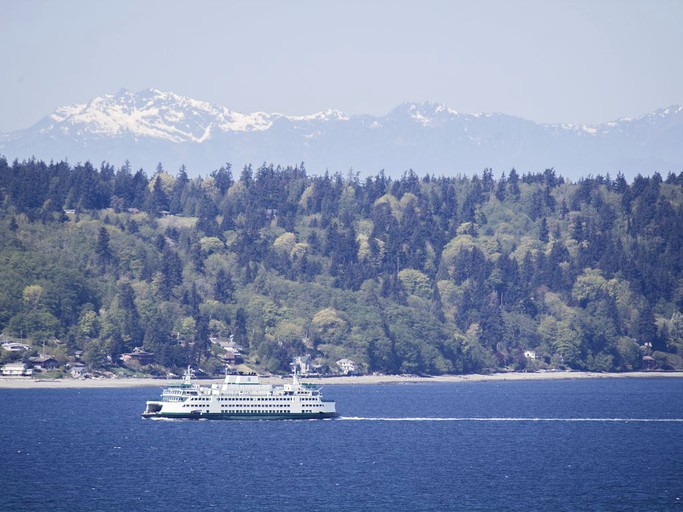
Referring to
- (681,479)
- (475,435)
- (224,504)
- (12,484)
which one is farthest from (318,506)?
(475,435)

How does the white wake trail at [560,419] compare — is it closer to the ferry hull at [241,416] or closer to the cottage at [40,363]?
the ferry hull at [241,416]

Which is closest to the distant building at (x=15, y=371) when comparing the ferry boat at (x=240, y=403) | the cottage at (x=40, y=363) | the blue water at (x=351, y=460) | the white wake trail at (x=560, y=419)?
the cottage at (x=40, y=363)

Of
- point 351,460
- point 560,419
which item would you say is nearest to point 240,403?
point 351,460

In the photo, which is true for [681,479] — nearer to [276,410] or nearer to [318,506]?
[318,506]

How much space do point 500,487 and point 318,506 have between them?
1564cm

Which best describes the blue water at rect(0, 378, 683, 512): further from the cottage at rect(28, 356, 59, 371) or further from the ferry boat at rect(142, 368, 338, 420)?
the cottage at rect(28, 356, 59, 371)

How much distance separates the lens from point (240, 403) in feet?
465

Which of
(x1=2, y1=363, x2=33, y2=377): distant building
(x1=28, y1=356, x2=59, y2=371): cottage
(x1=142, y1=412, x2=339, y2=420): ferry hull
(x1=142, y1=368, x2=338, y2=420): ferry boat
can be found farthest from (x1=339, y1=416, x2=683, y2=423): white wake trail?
(x1=28, y1=356, x2=59, y2=371): cottage

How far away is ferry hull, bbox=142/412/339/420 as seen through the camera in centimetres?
14075

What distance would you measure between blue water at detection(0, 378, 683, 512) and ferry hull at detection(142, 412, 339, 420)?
1053 millimetres

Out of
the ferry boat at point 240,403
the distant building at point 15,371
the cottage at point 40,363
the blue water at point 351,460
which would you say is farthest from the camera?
the cottage at point 40,363

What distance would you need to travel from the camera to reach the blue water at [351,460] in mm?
89562

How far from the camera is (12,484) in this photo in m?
92.8

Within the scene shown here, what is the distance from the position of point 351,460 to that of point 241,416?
112 feet
